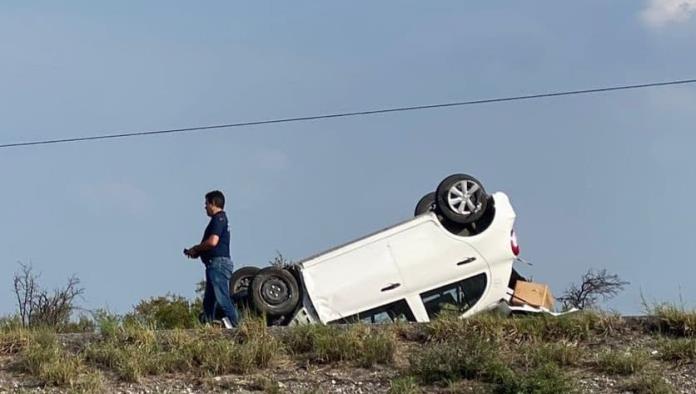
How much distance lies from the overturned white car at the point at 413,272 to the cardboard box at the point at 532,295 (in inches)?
4.5

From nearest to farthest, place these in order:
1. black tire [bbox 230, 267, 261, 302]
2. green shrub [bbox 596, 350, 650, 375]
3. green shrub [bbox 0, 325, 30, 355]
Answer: green shrub [bbox 596, 350, 650, 375] < green shrub [bbox 0, 325, 30, 355] < black tire [bbox 230, 267, 261, 302]

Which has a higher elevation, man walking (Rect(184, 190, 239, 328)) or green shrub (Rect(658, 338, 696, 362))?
man walking (Rect(184, 190, 239, 328))

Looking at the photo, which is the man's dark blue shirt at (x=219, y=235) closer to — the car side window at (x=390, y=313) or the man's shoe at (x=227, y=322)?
the man's shoe at (x=227, y=322)

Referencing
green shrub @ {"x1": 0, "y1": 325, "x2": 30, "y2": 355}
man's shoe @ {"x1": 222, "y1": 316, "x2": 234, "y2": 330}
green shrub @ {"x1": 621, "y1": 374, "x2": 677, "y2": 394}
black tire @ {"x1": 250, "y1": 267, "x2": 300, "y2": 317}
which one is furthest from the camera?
black tire @ {"x1": 250, "y1": 267, "x2": 300, "y2": 317}

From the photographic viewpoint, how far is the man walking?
1310cm

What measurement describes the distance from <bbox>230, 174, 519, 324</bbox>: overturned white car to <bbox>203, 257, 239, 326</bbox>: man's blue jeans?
0.28 m

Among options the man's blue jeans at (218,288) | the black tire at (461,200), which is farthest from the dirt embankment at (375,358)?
the black tire at (461,200)

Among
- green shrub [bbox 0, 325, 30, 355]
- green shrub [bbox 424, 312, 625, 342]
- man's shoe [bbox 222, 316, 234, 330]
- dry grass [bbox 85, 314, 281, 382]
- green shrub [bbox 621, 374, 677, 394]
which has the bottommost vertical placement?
green shrub [bbox 621, 374, 677, 394]

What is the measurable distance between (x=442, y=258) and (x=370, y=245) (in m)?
0.74

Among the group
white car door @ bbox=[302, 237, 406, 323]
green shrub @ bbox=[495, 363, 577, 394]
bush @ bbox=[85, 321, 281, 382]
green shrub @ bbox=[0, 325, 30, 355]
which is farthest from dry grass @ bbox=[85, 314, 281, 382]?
green shrub @ bbox=[495, 363, 577, 394]

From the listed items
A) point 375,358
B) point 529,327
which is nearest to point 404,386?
point 375,358

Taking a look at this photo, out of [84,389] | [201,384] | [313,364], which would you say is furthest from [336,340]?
[84,389]

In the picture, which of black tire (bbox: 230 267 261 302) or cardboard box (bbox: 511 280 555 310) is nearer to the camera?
cardboard box (bbox: 511 280 555 310)

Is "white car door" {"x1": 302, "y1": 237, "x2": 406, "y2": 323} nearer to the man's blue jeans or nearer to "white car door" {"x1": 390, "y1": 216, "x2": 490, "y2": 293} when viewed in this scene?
"white car door" {"x1": 390, "y1": 216, "x2": 490, "y2": 293}
